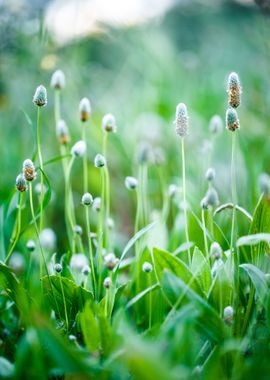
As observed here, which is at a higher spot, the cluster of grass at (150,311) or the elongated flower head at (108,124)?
the elongated flower head at (108,124)

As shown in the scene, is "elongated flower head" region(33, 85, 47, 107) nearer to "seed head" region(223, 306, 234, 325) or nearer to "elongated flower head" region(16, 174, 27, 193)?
"elongated flower head" region(16, 174, 27, 193)

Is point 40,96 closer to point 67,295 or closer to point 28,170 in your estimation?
point 28,170

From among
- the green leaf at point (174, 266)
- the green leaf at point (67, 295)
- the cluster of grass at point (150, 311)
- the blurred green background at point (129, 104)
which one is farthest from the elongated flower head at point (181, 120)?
the blurred green background at point (129, 104)

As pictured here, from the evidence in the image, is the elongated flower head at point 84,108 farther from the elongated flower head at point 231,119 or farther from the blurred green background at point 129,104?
the blurred green background at point 129,104

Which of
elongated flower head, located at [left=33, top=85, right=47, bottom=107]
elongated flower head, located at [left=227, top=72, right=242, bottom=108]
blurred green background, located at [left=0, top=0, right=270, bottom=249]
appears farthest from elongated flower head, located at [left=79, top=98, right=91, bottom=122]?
blurred green background, located at [left=0, top=0, right=270, bottom=249]

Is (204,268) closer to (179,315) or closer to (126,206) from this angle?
(179,315)

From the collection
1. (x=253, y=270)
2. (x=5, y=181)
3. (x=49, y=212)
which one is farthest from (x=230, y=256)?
(x=5, y=181)
